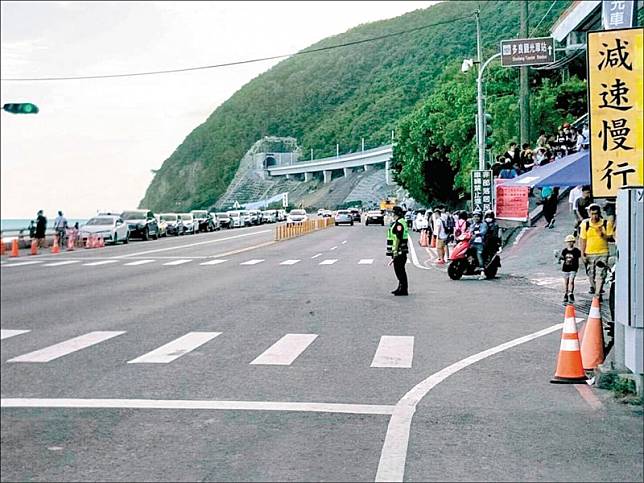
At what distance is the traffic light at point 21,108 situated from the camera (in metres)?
4.24

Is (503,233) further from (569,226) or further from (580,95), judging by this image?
(580,95)

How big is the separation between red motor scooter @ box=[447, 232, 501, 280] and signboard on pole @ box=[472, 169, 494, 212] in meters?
8.45

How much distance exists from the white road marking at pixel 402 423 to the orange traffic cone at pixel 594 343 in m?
1.33

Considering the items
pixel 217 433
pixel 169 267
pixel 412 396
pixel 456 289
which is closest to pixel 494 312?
pixel 456 289

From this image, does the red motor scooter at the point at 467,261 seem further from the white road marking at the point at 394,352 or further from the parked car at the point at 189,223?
the parked car at the point at 189,223

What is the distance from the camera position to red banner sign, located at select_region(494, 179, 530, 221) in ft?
103

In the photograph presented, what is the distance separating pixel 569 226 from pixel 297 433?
976 inches

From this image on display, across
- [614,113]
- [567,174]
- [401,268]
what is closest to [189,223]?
[401,268]

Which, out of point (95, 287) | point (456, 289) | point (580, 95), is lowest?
point (456, 289)

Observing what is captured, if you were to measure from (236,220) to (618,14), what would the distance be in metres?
73.2

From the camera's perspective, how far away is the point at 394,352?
11.4 meters

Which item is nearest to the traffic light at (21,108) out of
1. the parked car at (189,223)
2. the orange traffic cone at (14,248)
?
the orange traffic cone at (14,248)

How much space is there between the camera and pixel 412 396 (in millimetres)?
8641

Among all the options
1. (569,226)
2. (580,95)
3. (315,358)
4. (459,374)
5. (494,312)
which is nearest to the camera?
(459,374)
